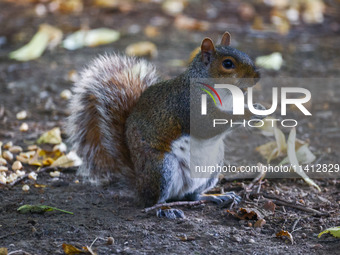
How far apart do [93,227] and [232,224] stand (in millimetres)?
610

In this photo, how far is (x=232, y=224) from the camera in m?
2.50

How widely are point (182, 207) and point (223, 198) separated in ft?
0.69

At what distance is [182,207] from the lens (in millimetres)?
2732

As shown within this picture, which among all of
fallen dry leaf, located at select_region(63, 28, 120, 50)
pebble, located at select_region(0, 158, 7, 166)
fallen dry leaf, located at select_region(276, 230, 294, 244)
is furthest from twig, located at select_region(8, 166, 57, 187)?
fallen dry leaf, located at select_region(63, 28, 120, 50)

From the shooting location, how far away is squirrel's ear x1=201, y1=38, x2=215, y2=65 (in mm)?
2646

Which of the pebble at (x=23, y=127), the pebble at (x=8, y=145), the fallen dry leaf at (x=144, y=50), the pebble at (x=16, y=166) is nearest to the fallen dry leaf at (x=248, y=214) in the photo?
the pebble at (x=16, y=166)

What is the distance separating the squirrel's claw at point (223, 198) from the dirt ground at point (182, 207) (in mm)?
41

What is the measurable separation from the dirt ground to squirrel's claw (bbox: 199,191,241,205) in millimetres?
41

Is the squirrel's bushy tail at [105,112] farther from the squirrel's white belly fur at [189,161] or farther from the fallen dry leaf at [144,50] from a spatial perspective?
the fallen dry leaf at [144,50]

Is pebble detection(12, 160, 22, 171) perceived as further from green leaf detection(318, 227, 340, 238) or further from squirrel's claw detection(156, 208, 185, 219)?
green leaf detection(318, 227, 340, 238)

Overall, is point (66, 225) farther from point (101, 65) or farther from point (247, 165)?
point (247, 165)

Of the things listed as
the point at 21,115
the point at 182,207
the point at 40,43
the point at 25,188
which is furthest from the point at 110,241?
the point at 40,43

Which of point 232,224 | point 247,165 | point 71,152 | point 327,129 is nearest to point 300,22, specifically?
point 327,129

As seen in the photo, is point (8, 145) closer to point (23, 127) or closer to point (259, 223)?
point (23, 127)
